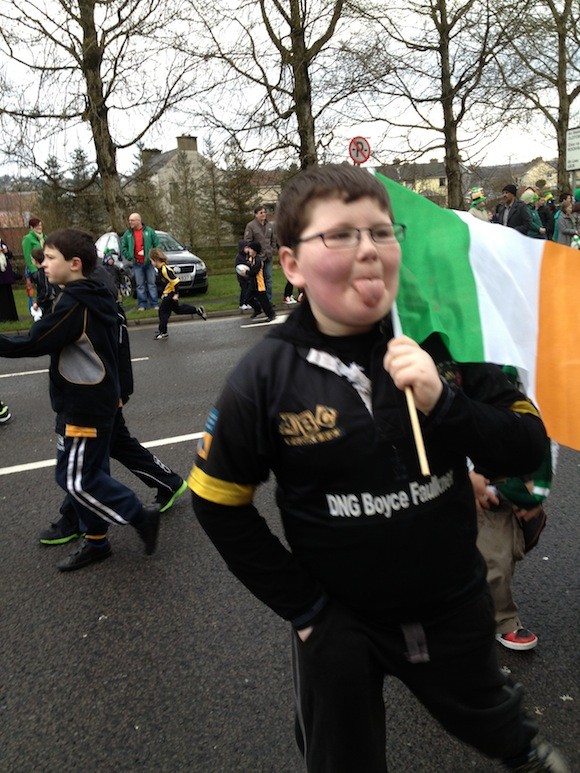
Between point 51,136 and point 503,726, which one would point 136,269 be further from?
point 503,726

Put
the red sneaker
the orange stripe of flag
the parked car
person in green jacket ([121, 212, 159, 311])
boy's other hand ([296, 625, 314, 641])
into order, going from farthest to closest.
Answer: the parked car, person in green jacket ([121, 212, 159, 311]), the red sneaker, the orange stripe of flag, boy's other hand ([296, 625, 314, 641])

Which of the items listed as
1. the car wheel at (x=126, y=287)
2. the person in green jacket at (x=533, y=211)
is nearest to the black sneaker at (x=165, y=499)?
the person in green jacket at (x=533, y=211)

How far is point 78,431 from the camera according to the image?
3.46 m

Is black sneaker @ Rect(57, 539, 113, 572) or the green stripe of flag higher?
the green stripe of flag

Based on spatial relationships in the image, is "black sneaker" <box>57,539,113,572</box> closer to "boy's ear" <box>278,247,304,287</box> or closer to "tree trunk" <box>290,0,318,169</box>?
"boy's ear" <box>278,247,304,287</box>

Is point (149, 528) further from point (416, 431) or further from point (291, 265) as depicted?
point (416, 431)

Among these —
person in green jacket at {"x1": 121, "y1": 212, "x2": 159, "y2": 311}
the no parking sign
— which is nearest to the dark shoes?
person in green jacket at {"x1": 121, "y1": 212, "x2": 159, "y2": 311}

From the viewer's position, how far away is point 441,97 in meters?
17.5

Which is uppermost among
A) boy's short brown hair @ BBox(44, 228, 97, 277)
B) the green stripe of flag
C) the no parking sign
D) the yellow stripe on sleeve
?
the no parking sign

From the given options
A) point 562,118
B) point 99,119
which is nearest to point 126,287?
point 99,119

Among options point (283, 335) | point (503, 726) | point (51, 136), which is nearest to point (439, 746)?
point (503, 726)

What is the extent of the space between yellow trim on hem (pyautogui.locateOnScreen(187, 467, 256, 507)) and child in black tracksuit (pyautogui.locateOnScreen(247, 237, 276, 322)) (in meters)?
10.9

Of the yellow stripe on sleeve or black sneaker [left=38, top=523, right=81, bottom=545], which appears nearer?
the yellow stripe on sleeve

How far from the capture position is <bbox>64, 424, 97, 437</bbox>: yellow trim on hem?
346 centimetres
